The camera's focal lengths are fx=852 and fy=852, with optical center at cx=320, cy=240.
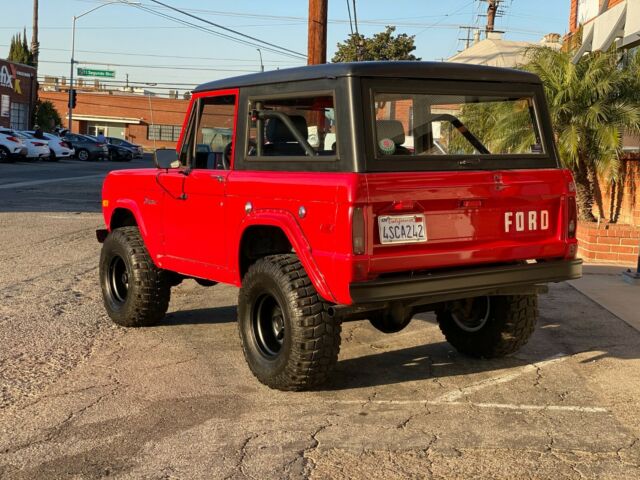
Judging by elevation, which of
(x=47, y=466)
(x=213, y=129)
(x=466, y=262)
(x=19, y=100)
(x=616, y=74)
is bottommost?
(x=47, y=466)

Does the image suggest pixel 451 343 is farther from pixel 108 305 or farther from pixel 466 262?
pixel 108 305

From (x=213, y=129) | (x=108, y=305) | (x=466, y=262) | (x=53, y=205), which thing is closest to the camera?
(x=466, y=262)

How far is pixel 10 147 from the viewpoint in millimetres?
37719

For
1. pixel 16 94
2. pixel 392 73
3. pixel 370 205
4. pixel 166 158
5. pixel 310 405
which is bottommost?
pixel 310 405

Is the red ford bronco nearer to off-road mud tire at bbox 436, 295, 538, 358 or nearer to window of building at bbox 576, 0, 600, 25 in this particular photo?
off-road mud tire at bbox 436, 295, 538, 358

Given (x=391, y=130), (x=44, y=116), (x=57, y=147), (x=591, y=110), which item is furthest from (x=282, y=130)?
(x=44, y=116)

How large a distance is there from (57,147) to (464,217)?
4187cm

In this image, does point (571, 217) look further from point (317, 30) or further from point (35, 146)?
point (35, 146)

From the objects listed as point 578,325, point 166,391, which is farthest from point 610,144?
point 166,391

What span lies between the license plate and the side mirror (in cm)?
236

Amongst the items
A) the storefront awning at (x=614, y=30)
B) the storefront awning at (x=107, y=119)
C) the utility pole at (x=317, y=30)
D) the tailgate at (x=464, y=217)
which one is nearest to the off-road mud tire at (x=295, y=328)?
the tailgate at (x=464, y=217)

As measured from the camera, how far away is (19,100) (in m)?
58.4

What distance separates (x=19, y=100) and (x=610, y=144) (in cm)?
5296

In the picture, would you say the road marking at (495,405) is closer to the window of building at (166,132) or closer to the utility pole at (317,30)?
the utility pole at (317,30)
